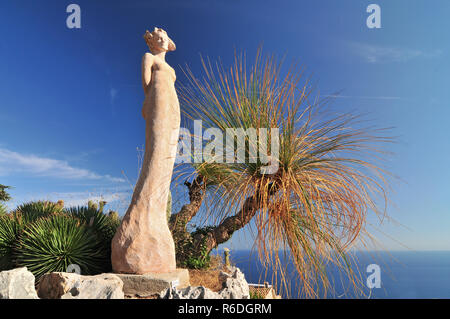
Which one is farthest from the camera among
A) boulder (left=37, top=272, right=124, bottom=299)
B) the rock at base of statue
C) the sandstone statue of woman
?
the sandstone statue of woman

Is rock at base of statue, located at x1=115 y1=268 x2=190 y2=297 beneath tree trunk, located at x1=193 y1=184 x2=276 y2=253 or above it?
beneath

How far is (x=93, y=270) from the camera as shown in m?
3.99

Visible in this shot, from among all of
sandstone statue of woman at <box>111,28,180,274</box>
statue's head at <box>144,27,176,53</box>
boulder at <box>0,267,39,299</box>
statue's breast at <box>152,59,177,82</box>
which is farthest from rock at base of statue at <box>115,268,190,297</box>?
statue's head at <box>144,27,176,53</box>

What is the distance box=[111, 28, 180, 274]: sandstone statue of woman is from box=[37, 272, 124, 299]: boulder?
2.14 feet

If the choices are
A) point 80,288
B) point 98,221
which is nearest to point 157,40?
point 98,221

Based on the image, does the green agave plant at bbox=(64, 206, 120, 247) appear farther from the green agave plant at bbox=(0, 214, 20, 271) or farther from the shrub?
the green agave plant at bbox=(0, 214, 20, 271)

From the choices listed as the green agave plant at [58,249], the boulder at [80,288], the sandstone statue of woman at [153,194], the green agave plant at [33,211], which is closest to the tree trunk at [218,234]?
the sandstone statue of woman at [153,194]

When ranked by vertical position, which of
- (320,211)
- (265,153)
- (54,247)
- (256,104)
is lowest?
(54,247)

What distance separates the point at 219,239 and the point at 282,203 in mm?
2201

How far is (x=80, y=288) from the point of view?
7.81 feet

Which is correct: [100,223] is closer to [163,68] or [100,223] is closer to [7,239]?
[7,239]

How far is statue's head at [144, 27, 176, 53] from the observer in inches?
169
